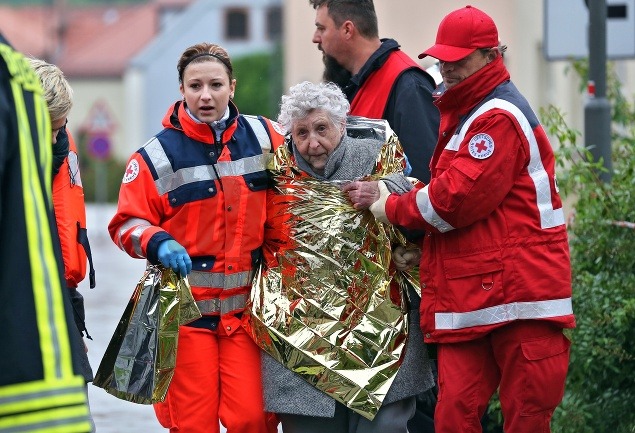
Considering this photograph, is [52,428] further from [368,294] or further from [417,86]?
[417,86]

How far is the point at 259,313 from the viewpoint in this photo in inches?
210

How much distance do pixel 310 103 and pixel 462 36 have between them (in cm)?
61

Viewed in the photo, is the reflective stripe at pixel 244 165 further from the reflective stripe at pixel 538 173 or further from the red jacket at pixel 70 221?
the reflective stripe at pixel 538 173

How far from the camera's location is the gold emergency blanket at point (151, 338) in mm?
5230

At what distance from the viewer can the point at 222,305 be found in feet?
17.6

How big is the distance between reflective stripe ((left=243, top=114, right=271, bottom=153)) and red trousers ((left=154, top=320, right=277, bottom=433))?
69 centimetres

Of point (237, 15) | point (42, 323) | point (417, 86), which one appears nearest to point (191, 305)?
point (417, 86)

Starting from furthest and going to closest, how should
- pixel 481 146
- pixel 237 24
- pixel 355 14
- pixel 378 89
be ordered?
pixel 237 24 < pixel 355 14 < pixel 378 89 < pixel 481 146

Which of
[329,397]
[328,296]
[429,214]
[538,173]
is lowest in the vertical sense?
[329,397]

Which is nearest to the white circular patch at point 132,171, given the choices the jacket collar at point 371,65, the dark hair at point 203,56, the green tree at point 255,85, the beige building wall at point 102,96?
the dark hair at point 203,56

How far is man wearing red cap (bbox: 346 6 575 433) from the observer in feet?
16.3

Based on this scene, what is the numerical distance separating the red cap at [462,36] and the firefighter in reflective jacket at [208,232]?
32.8 inches

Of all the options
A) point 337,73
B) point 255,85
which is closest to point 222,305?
point 337,73

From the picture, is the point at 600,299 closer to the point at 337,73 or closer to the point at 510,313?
the point at 510,313
